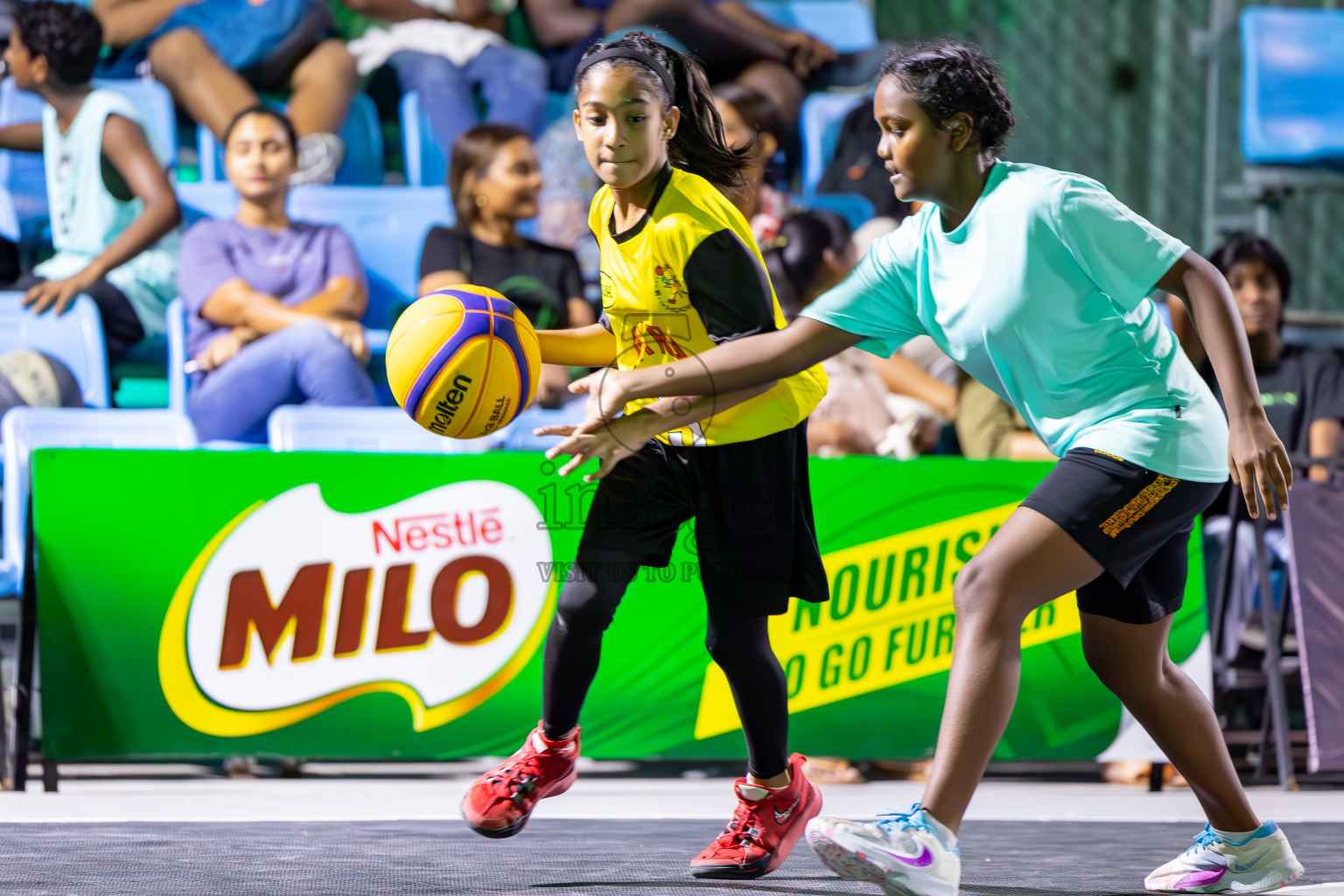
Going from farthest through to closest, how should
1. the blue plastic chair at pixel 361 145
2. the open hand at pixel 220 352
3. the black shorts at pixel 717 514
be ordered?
the blue plastic chair at pixel 361 145
the open hand at pixel 220 352
the black shorts at pixel 717 514

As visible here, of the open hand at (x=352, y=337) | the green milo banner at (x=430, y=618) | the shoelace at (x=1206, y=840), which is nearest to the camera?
the shoelace at (x=1206, y=840)

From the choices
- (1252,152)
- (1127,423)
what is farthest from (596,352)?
(1252,152)

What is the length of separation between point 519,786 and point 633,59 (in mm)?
1444

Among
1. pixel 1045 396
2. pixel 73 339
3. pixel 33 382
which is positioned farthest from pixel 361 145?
pixel 1045 396

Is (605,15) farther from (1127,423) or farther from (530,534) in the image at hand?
(1127,423)

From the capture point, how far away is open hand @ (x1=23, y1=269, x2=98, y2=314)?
5695mm

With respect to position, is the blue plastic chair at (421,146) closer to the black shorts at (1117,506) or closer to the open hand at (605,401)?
the open hand at (605,401)

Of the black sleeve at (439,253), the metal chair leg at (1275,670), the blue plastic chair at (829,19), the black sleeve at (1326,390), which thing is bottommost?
the metal chair leg at (1275,670)

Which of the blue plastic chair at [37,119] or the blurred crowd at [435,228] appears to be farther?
the blue plastic chair at [37,119]

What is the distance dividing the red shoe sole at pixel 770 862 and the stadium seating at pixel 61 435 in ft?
9.66

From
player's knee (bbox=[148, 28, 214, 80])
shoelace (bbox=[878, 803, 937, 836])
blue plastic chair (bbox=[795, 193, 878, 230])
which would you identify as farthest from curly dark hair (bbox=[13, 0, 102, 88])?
shoelace (bbox=[878, 803, 937, 836])

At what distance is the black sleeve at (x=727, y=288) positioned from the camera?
2.62 metres

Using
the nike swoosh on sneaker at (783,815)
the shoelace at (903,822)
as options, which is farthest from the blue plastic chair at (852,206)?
the shoelace at (903,822)

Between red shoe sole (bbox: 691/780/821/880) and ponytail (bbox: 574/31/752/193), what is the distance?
4.35ft
